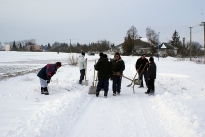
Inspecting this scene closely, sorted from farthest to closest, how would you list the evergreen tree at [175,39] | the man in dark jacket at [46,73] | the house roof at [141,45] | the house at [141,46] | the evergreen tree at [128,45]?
the evergreen tree at [175,39] → the house roof at [141,45] → the house at [141,46] → the evergreen tree at [128,45] → the man in dark jacket at [46,73]

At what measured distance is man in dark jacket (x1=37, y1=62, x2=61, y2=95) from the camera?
8984 mm

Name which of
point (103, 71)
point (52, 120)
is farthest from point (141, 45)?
point (52, 120)

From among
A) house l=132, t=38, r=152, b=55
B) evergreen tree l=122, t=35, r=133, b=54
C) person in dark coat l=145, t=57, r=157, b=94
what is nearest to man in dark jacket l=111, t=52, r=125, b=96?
person in dark coat l=145, t=57, r=157, b=94

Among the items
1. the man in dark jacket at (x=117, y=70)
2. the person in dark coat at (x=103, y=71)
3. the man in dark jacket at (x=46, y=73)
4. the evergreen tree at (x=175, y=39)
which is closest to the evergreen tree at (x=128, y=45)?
the evergreen tree at (x=175, y=39)

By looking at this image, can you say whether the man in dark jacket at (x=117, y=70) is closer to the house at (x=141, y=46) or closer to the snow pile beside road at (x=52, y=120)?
the snow pile beside road at (x=52, y=120)

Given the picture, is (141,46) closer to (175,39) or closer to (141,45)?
(141,45)

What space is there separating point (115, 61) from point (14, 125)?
6.12 meters

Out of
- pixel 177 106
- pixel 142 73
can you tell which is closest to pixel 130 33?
pixel 142 73

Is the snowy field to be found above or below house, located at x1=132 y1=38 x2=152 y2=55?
below

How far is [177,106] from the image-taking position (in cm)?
736

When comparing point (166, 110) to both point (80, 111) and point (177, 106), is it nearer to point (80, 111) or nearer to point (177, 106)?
point (177, 106)

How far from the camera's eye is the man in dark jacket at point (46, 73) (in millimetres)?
8984

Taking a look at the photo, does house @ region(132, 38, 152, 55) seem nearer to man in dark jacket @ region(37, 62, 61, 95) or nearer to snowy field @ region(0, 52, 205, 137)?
man in dark jacket @ region(37, 62, 61, 95)

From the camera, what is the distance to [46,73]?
910cm
